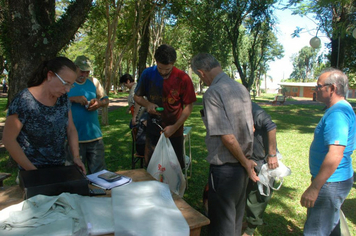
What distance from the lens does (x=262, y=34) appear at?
67.6 ft

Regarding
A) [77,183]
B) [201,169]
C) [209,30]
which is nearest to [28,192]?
[77,183]

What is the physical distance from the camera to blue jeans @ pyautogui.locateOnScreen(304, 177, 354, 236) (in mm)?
2086

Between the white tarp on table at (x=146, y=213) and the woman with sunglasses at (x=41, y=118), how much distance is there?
702 millimetres

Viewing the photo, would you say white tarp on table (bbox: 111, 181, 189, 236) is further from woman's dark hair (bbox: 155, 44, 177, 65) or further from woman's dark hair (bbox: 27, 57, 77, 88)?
woman's dark hair (bbox: 155, 44, 177, 65)

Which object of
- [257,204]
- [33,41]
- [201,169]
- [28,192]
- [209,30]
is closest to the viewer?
[28,192]

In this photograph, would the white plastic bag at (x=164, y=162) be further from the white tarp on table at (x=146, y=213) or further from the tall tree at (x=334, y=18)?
the tall tree at (x=334, y=18)

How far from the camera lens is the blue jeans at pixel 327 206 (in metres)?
2.09

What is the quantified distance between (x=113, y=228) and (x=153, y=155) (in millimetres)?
1636

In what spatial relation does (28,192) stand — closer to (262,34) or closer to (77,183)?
(77,183)

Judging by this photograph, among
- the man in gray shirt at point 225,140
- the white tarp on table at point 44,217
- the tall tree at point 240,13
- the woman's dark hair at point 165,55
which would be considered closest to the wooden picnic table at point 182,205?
the white tarp on table at point 44,217

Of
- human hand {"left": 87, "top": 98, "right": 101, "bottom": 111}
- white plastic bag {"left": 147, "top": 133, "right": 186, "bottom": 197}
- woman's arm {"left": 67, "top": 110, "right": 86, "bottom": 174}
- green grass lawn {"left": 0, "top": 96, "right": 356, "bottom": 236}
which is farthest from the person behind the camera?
green grass lawn {"left": 0, "top": 96, "right": 356, "bottom": 236}

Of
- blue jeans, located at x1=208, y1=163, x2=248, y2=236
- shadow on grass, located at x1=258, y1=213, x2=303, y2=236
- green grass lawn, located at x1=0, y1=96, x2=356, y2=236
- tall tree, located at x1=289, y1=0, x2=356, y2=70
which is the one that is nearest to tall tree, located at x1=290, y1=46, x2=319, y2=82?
tall tree, located at x1=289, y1=0, x2=356, y2=70

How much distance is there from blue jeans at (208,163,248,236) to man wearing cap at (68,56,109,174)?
1629 millimetres

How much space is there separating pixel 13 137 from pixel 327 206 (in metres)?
2.35
